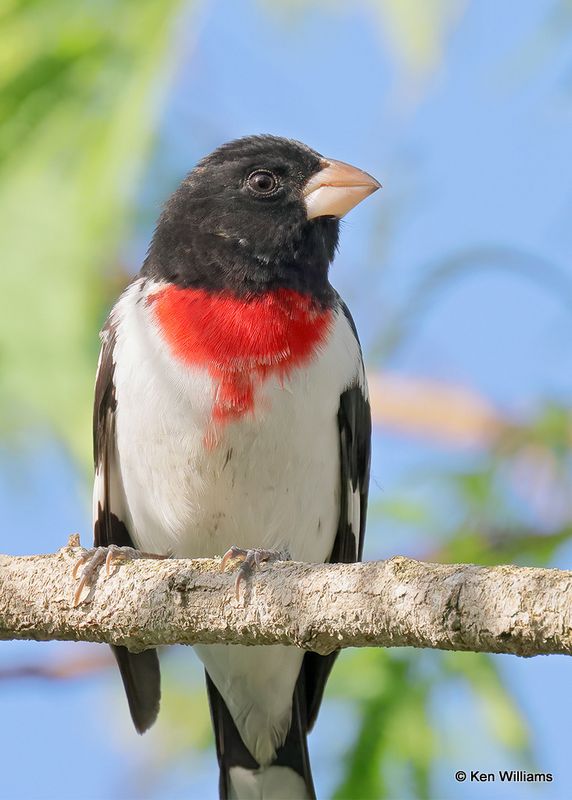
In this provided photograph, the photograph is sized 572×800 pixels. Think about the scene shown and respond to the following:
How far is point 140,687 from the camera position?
4496mm

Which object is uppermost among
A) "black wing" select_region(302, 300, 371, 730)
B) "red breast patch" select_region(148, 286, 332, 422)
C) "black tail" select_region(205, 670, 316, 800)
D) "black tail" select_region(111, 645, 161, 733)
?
"red breast patch" select_region(148, 286, 332, 422)

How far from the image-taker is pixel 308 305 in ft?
14.5

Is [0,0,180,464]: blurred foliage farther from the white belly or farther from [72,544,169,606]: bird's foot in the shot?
the white belly

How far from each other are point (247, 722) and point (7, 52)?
3020 mm

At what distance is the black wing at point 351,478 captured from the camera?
4.55 metres

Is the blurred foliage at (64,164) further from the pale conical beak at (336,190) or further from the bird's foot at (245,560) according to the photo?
the pale conical beak at (336,190)

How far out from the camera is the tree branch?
2.33 meters

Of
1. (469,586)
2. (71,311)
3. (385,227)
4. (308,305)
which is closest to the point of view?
(469,586)

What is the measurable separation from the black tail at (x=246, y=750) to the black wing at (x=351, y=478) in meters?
0.12

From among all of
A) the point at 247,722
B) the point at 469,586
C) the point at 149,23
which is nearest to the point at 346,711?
the point at 247,722

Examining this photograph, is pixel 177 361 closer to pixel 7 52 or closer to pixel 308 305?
pixel 308 305

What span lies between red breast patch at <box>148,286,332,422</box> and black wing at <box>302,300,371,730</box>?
1.14ft

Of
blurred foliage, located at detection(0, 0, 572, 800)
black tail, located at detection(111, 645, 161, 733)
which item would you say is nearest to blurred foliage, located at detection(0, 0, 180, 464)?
blurred foliage, located at detection(0, 0, 572, 800)

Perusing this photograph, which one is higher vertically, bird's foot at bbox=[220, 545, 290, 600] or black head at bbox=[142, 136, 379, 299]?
black head at bbox=[142, 136, 379, 299]
